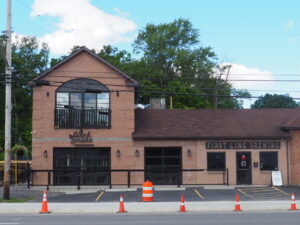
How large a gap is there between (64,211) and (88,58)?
15.7 metres

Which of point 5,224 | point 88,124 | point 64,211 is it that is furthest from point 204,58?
point 5,224

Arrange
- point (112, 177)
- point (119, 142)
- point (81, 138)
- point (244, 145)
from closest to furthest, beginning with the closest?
point (112, 177) < point (81, 138) < point (119, 142) < point (244, 145)

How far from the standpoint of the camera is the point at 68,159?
3481 cm

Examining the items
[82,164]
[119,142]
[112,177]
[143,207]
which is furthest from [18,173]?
[143,207]

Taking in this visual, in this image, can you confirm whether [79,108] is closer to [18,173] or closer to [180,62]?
[18,173]

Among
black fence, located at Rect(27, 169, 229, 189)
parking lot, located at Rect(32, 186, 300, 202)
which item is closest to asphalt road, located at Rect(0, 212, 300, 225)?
parking lot, located at Rect(32, 186, 300, 202)

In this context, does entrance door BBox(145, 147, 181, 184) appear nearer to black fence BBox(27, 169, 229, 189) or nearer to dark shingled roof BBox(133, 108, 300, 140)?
black fence BBox(27, 169, 229, 189)

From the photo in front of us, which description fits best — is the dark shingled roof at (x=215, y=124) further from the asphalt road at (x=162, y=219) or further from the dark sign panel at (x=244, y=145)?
the asphalt road at (x=162, y=219)

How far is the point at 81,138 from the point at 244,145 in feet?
33.3

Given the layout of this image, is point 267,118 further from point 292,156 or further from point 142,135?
point 142,135

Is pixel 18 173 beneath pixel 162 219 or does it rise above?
above

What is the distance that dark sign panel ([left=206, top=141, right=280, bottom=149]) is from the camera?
34.9 m

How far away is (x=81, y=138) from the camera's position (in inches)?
1366

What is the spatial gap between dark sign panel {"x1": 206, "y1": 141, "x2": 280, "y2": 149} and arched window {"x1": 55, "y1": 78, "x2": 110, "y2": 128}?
6728 millimetres
